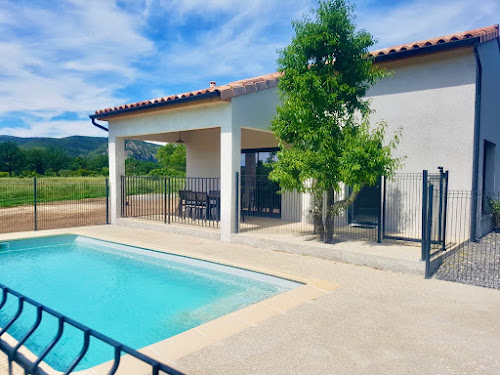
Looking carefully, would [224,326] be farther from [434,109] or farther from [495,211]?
[495,211]

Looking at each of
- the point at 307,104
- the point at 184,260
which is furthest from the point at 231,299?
the point at 307,104

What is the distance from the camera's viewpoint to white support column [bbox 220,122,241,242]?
9.55 m

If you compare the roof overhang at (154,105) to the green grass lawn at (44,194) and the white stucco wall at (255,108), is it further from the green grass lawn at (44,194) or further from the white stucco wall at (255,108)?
the green grass lawn at (44,194)

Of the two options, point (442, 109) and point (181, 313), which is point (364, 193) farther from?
point (181, 313)

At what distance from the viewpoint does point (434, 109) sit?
936 centimetres

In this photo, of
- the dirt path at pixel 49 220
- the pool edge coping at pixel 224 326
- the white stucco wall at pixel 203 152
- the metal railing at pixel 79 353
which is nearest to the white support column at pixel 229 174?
the pool edge coping at pixel 224 326

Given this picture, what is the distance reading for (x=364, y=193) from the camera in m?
10.5

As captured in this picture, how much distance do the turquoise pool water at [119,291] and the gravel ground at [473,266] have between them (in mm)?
3116

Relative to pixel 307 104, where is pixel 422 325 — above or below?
below

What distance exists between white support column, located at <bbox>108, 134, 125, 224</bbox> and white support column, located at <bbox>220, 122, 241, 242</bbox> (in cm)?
547

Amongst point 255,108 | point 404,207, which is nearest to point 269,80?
point 255,108

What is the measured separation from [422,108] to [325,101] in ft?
11.3

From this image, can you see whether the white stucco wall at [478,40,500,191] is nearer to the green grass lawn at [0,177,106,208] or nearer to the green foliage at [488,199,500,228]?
the green foliage at [488,199,500,228]

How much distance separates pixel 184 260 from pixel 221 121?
399 cm
